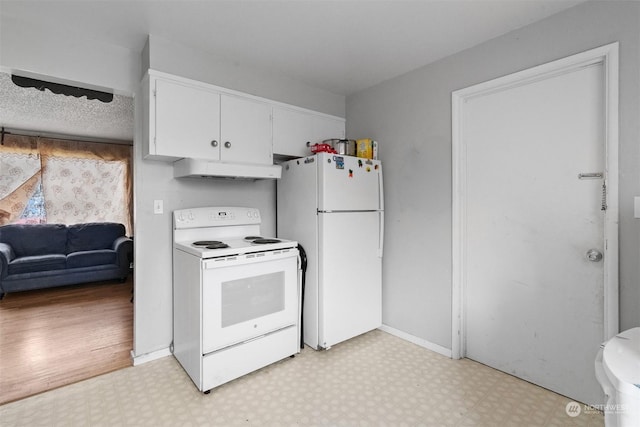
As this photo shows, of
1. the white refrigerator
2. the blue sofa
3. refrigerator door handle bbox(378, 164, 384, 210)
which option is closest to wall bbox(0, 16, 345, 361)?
the white refrigerator

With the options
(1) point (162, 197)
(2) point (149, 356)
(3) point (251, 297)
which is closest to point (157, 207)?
(1) point (162, 197)

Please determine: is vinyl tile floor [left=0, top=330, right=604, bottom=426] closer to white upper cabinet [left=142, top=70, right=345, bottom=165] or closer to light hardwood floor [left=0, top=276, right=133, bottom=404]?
light hardwood floor [left=0, top=276, right=133, bottom=404]

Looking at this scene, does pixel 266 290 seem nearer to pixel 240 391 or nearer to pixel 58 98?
pixel 240 391

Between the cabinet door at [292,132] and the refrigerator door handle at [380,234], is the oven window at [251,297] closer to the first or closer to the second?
the refrigerator door handle at [380,234]

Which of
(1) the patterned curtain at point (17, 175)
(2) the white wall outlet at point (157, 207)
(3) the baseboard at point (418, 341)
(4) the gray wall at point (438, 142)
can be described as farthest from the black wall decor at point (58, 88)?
(1) the patterned curtain at point (17, 175)

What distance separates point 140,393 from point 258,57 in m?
2.56

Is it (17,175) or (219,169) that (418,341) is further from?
(17,175)

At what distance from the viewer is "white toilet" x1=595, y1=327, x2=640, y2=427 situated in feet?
2.66

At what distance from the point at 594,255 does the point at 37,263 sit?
5933 millimetres

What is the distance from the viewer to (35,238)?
4531mm

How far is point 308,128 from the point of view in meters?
3.00

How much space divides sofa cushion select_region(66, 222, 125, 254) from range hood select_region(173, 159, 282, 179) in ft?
11.4

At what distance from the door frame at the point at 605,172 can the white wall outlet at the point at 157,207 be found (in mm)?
2288

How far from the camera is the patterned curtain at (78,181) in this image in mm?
4809
